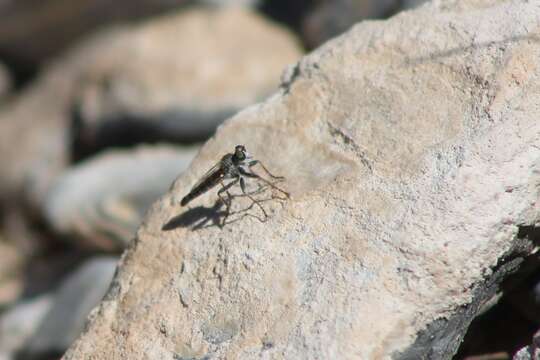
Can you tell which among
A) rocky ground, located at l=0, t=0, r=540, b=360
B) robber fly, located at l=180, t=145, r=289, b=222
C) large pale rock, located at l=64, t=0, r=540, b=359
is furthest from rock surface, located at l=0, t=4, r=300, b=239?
large pale rock, located at l=64, t=0, r=540, b=359

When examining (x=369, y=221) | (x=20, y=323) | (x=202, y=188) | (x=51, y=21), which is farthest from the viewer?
(x=51, y=21)

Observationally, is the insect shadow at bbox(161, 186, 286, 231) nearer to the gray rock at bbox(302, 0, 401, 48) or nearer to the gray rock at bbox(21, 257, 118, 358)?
the gray rock at bbox(21, 257, 118, 358)

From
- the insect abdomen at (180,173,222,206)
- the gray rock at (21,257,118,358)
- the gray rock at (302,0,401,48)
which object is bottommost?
the insect abdomen at (180,173,222,206)

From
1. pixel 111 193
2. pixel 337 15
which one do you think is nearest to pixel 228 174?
pixel 111 193

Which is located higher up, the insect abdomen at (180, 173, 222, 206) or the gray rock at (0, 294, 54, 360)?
the gray rock at (0, 294, 54, 360)

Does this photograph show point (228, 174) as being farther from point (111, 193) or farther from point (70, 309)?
point (111, 193)

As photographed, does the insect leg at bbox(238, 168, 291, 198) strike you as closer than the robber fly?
Yes
